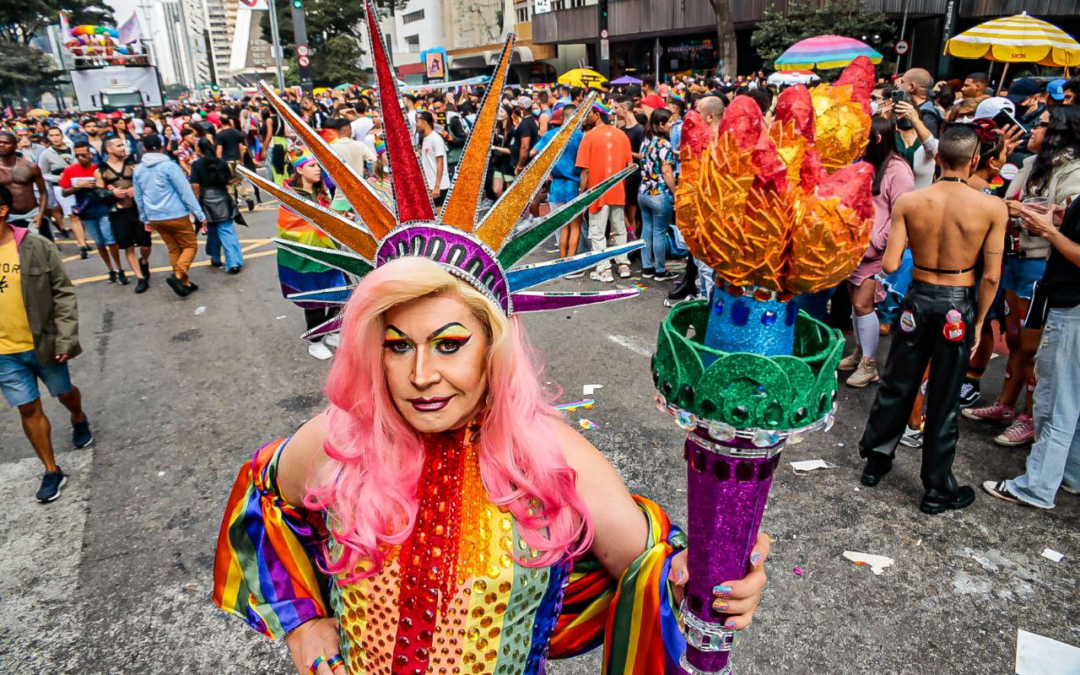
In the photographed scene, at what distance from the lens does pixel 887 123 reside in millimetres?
4605

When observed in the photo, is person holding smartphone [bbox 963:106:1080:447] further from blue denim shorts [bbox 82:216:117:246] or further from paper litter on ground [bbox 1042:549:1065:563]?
blue denim shorts [bbox 82:216:117:246]

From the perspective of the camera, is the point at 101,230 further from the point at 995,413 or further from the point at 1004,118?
the point at 1004,118

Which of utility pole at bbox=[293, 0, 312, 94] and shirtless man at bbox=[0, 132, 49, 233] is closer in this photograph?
shirtless man at bbox=[0, 132, 49, 233]

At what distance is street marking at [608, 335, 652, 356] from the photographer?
20.3ft

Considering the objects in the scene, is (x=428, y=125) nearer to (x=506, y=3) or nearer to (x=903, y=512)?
(x=903, y=512)

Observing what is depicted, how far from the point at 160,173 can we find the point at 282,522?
750cm

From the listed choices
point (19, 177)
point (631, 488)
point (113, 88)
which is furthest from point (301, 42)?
point (631, 488)

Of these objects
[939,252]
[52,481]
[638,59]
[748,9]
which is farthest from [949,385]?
[638,59]

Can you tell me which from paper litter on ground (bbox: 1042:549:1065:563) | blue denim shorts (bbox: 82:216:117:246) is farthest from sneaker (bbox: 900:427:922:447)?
blue denim shorts (bbox: 82:216:117:246)

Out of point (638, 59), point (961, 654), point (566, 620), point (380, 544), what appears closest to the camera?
point (380, 544)

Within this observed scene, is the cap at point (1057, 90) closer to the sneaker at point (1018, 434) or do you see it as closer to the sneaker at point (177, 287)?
the sneaker at point (1018, 434)

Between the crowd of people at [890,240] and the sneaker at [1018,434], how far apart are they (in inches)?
0.5

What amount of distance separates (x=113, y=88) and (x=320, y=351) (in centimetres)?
4218

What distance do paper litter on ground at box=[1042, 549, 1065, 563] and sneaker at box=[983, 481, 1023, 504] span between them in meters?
0.43
